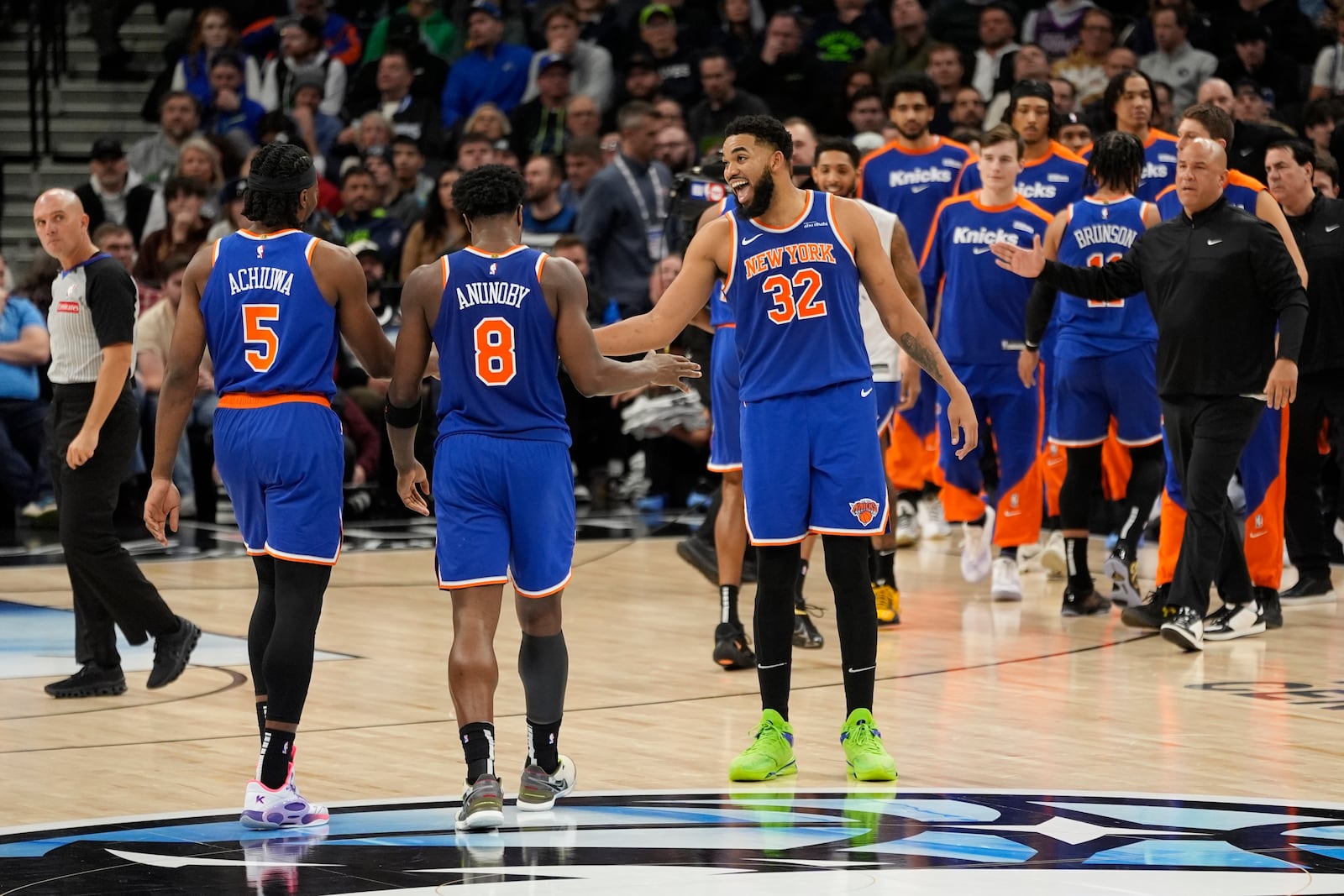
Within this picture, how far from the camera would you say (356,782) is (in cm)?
600

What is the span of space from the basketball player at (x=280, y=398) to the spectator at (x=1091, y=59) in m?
9.45

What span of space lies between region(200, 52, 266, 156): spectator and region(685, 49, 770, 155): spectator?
3.71 meters

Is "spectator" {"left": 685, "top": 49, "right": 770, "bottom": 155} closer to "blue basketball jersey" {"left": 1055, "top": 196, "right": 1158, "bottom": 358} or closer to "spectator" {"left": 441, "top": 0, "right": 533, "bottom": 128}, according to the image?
"spectator" {"left": 441, "top": 0, "right": 533, "bottom": 128}

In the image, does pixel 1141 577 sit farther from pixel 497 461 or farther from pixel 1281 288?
pixel 497 461

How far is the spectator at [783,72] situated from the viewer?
15453 mm

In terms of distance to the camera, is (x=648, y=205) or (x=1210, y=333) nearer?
(x=1210, y=333)

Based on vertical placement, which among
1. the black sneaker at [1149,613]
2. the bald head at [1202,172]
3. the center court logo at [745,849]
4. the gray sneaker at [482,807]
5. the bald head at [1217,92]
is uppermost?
the bald head at [1217,92]

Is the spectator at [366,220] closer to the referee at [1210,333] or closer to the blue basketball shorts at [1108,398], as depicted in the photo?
the blue basketball shorts at [1108,398]

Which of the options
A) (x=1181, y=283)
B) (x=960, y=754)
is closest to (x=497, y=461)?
(x=960, y=754)

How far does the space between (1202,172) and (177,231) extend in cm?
824

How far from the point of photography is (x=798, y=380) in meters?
6.02

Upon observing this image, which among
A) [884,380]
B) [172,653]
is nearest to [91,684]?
[172,653]

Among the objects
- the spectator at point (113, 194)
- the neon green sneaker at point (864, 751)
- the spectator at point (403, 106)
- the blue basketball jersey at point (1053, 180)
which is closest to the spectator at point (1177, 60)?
the blue basketball jersey at point (1053, 180)

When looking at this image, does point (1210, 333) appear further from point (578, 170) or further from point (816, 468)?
point (578, 170)
